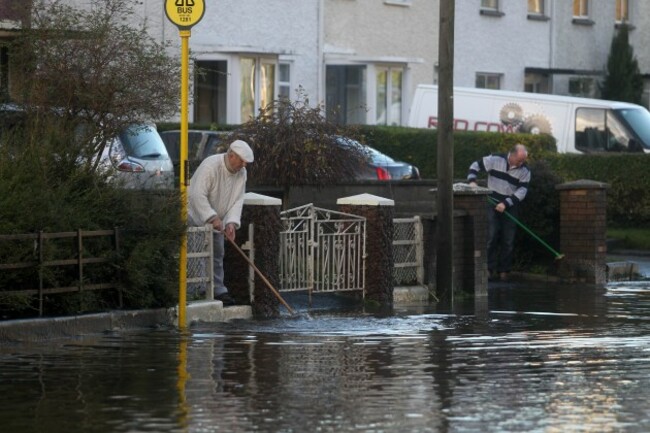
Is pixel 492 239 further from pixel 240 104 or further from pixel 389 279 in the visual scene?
pixel 240 104

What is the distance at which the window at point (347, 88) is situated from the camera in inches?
1460

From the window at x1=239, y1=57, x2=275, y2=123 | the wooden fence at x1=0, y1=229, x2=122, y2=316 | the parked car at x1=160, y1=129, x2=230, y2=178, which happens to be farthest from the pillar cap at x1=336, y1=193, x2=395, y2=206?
the window at x1=239, y1=57, x2=275, y2=123

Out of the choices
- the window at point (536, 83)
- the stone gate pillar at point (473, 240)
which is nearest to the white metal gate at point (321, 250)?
the stone gate pillar at point (473, 240)

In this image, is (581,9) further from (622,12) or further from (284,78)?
(284,78)

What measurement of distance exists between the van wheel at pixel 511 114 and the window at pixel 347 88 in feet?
15.3

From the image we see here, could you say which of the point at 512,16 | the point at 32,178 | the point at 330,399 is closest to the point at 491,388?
the point at 330,399

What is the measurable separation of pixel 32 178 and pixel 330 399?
16.5 feet

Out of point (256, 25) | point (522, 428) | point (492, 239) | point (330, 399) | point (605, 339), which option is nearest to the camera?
point (522, 428)

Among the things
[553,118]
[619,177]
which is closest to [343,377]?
[619,177]

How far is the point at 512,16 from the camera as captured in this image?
135ft

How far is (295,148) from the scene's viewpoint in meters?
19.3

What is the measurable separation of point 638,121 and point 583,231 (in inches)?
446

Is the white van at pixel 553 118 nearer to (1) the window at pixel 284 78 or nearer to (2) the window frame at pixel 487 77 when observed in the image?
(1) the window at pixel 284 78

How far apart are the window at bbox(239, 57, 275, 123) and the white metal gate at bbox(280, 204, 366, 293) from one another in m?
16.4
